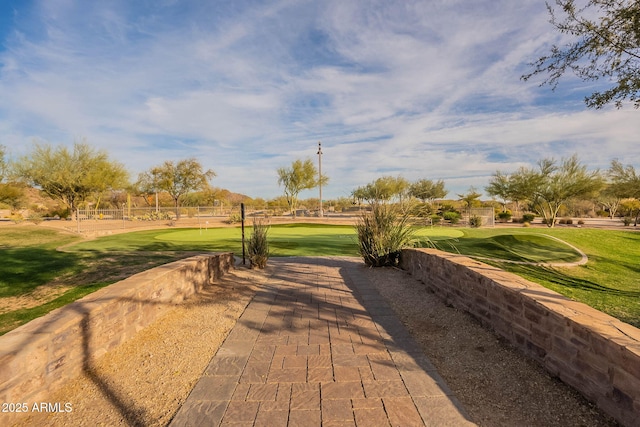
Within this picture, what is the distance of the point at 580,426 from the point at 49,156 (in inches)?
1392

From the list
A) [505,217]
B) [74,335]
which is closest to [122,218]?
[74,335]

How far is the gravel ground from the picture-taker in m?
2.22

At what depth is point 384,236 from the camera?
25.7ft

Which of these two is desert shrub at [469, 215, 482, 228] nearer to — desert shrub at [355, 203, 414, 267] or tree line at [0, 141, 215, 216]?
desert shrub at [355, 203, 414, 267]

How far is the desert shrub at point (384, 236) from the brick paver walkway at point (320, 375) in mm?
3074

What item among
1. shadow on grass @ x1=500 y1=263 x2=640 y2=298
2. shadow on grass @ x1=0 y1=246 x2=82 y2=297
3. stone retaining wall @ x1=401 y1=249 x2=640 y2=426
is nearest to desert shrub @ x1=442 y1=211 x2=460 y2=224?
shadow on grass @ x1=500 y1=263 x2=640 y2=298

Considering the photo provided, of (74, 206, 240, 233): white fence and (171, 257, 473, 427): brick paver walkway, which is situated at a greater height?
(74, 206, 240, 233): white fence

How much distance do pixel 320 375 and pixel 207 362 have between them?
1.11 meters

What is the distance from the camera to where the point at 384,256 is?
25.7 feet

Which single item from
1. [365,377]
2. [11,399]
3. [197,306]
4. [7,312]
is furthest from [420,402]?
[7,312]

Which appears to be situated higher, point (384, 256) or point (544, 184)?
point (544, 184)

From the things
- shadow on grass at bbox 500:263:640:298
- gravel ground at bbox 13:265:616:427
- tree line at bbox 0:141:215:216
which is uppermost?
tree line at bbox 0:141:215:216

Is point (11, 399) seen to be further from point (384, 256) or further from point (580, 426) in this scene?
point (384, 256)

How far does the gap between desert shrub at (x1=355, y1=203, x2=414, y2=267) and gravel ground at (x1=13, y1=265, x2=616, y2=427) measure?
10.8 ft
